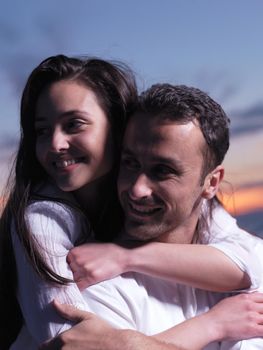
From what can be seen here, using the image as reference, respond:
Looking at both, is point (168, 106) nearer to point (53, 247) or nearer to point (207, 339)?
point (53, 247)

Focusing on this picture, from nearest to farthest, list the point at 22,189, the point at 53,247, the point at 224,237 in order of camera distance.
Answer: the point at 53,247
the point at 22,189
the point at 224,237

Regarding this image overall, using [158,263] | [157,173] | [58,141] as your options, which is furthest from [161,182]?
[58,141]

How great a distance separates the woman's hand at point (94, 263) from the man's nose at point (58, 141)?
1.21ft

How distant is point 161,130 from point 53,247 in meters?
0.57

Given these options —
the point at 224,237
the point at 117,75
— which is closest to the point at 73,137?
the point at 117,75

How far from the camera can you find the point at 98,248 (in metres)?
2.56

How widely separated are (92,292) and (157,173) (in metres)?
0.49

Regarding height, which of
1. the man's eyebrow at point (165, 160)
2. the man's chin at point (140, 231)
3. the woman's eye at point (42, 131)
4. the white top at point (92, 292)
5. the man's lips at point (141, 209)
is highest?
the woman's eye at point (42, 131)

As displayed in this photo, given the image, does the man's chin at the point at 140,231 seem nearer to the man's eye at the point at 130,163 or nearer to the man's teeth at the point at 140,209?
the man's teeth at the point at 140,209

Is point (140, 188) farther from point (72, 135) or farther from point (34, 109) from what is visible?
point (34, 109)

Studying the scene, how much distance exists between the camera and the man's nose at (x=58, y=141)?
2529 mm

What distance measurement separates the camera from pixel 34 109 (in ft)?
8.87

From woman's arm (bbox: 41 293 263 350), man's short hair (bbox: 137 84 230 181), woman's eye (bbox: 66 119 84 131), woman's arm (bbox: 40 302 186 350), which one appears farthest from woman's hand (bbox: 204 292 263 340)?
woman's eye (bbox: 66 119 84 131)

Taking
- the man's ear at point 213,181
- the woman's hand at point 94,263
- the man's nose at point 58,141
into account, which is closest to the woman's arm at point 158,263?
the woman's hand at point 94,263
